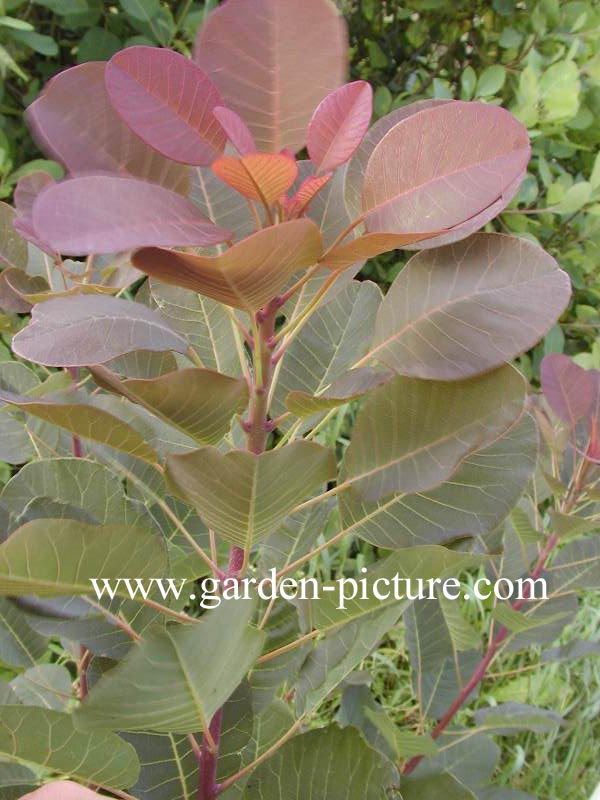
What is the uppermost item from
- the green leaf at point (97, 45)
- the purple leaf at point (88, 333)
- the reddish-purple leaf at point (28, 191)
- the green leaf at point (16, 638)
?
the purple leaf at point (88, 333)

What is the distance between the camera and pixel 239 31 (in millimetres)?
487

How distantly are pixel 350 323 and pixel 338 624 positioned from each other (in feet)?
0.85

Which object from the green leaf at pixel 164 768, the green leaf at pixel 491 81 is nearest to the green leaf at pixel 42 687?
the green leaf at pixel 164 768

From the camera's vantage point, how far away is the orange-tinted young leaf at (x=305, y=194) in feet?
1.61

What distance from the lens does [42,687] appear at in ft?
2.83

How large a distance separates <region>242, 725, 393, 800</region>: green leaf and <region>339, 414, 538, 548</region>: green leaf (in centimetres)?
17

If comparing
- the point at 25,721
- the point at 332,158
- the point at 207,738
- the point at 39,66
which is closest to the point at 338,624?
the point at 207,738

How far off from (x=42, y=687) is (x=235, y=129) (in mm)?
671

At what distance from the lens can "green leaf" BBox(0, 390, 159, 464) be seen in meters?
0.47

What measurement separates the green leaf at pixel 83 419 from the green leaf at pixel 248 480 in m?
0.05

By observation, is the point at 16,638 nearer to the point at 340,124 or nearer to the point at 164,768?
the point at 164,768

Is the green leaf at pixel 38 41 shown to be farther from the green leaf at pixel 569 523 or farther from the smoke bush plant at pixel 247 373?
the green leaf at pixel 569 523

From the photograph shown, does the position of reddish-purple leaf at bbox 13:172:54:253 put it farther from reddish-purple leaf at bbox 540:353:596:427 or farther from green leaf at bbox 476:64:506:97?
green leaf at bbox 476:64:506:97

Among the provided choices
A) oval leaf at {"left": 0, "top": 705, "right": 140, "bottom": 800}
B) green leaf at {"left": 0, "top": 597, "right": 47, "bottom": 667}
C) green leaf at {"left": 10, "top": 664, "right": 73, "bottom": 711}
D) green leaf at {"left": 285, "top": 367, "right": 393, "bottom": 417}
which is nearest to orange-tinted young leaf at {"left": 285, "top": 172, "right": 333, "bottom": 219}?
green leaf at {"left": 285, "top": 367, "right": 393, "bottom": 417}
